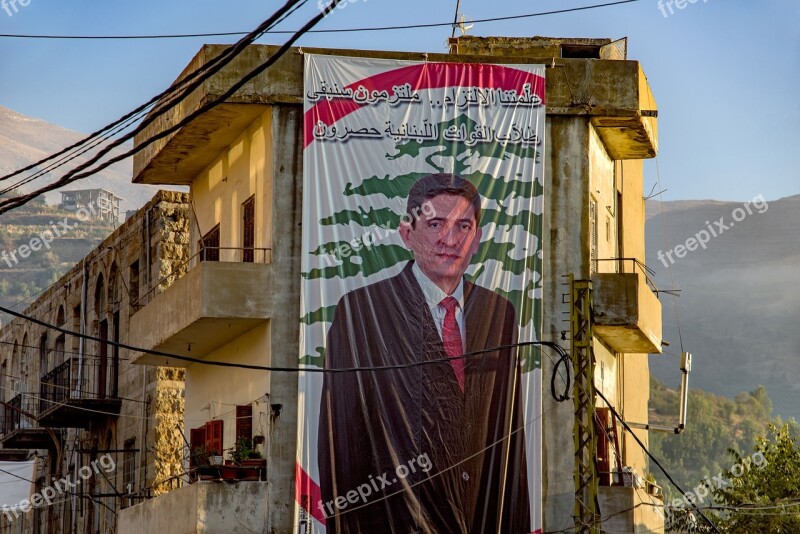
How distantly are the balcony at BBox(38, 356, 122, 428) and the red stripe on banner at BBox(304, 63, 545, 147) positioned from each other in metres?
15.1

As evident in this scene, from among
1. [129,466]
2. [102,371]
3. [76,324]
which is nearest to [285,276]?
[129,466]

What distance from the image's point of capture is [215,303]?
72.9ft

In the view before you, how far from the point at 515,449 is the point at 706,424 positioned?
14533 centimetres

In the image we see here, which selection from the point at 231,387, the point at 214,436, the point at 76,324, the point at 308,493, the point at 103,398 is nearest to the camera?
the point at 308,493

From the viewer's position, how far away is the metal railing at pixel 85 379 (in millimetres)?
36500

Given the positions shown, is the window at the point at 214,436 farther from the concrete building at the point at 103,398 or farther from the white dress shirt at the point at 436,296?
the white dress shirt at the point at 436,296

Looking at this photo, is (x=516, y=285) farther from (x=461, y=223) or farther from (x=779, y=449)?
(x=779, y=449)

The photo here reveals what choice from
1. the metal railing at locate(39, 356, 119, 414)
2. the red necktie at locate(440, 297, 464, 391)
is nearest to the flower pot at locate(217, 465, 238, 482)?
the red necktie at locate(440, 297, 464, 391)

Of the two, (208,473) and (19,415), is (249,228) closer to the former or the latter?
(208,473)

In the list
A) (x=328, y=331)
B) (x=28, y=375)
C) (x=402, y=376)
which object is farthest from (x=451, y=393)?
(x=28, y=375)

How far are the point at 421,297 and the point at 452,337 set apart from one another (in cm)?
82

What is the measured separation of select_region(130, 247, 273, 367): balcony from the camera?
2222 cm

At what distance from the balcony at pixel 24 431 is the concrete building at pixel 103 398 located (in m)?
0.05

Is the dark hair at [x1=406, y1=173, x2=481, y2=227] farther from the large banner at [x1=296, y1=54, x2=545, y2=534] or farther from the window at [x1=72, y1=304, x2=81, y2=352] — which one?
the window at [x1=72, y1=304, x2=81, y2=352]
